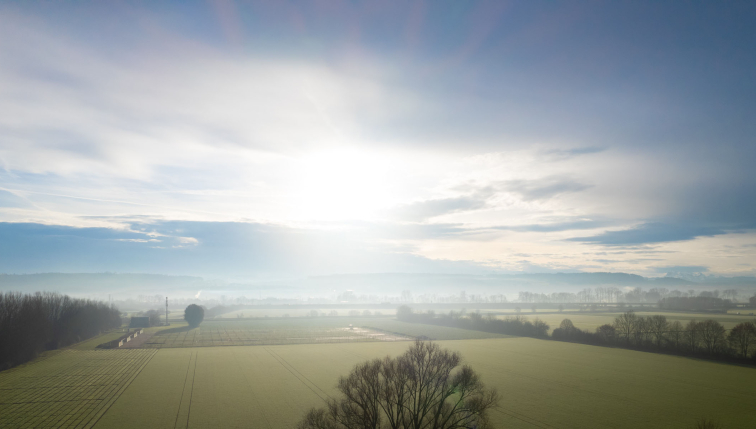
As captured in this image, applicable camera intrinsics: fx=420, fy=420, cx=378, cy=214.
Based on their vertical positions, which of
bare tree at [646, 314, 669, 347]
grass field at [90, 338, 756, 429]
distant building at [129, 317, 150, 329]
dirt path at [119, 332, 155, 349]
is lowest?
distant building at [129, 317, 150, 329]

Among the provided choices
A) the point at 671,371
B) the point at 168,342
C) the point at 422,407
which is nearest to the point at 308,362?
the point at 422,407

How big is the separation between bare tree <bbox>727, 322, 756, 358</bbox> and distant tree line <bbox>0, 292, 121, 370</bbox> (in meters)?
123

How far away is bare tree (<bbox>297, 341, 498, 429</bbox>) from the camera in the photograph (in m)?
37.1

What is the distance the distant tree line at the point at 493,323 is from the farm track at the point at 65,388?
93.0m

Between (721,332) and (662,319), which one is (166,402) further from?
(662,319)

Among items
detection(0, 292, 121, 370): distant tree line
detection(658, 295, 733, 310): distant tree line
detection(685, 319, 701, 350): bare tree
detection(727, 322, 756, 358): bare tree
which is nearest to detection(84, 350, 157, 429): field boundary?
detection(0, 292, 121, 370): distant tree line

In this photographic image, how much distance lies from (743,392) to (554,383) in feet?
68.8

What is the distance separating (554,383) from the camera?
5638 centimetres

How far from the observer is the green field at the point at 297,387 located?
40.7 meters

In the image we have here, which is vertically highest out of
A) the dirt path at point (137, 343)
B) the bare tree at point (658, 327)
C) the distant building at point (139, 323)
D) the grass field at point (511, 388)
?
the bare tree at point (658, 327)

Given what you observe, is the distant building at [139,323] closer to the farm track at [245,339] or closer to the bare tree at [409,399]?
the farm track at [245,339]

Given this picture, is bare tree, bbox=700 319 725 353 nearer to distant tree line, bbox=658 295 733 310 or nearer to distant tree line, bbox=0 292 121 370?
distant tree line, bbox=0 292 121 370

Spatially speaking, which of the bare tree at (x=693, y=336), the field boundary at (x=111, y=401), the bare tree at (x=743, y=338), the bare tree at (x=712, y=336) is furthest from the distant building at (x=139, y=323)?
the bare tree at (x=743, y=338)

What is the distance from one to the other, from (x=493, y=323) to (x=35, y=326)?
383 feet
